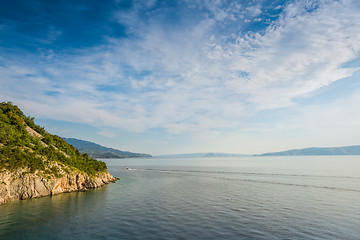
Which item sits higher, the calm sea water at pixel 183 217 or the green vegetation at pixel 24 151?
the green vegetation at pixel 24 151

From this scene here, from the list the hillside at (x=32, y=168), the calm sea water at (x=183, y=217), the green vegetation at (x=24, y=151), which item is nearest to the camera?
the calm sea water at (x=183, y=217)

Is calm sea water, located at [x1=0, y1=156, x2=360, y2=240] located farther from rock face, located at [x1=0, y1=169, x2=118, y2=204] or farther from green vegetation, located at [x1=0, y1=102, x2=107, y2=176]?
green vegetation, located at [x1=0, y1=102, x2=107, y2=176]

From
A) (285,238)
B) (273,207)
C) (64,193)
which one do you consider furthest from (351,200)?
(64,193)

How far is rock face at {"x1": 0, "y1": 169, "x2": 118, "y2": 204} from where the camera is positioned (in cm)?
4206

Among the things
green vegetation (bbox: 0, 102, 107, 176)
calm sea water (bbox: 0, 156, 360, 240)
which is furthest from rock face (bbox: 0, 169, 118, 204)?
calm sea water (bbox: 0, 156, 360, 240)

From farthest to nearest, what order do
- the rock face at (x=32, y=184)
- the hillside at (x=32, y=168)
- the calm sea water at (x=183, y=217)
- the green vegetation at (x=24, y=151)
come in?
the green vegetation at (x=24, y=151) → the hillside at (x=32, y=168) → the rock face at (x=32, y=184) → the calm sea water at (x=183, y=217)

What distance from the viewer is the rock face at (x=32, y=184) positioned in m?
42.1

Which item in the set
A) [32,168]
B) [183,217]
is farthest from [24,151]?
[183,217]

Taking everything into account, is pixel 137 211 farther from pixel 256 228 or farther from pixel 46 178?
pixel 46 178

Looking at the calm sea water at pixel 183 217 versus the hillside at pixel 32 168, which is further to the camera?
the hillside at pixel 32 168

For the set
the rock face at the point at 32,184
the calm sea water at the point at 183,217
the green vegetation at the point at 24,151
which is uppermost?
the green vegetation at the point at 24,151

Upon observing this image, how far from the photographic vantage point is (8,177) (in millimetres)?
42594

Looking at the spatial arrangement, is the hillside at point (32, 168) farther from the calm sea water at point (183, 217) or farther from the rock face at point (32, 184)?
the calm sea water at point (183, 217)

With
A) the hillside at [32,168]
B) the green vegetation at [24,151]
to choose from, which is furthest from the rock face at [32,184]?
the green vegetation at [24,151]
